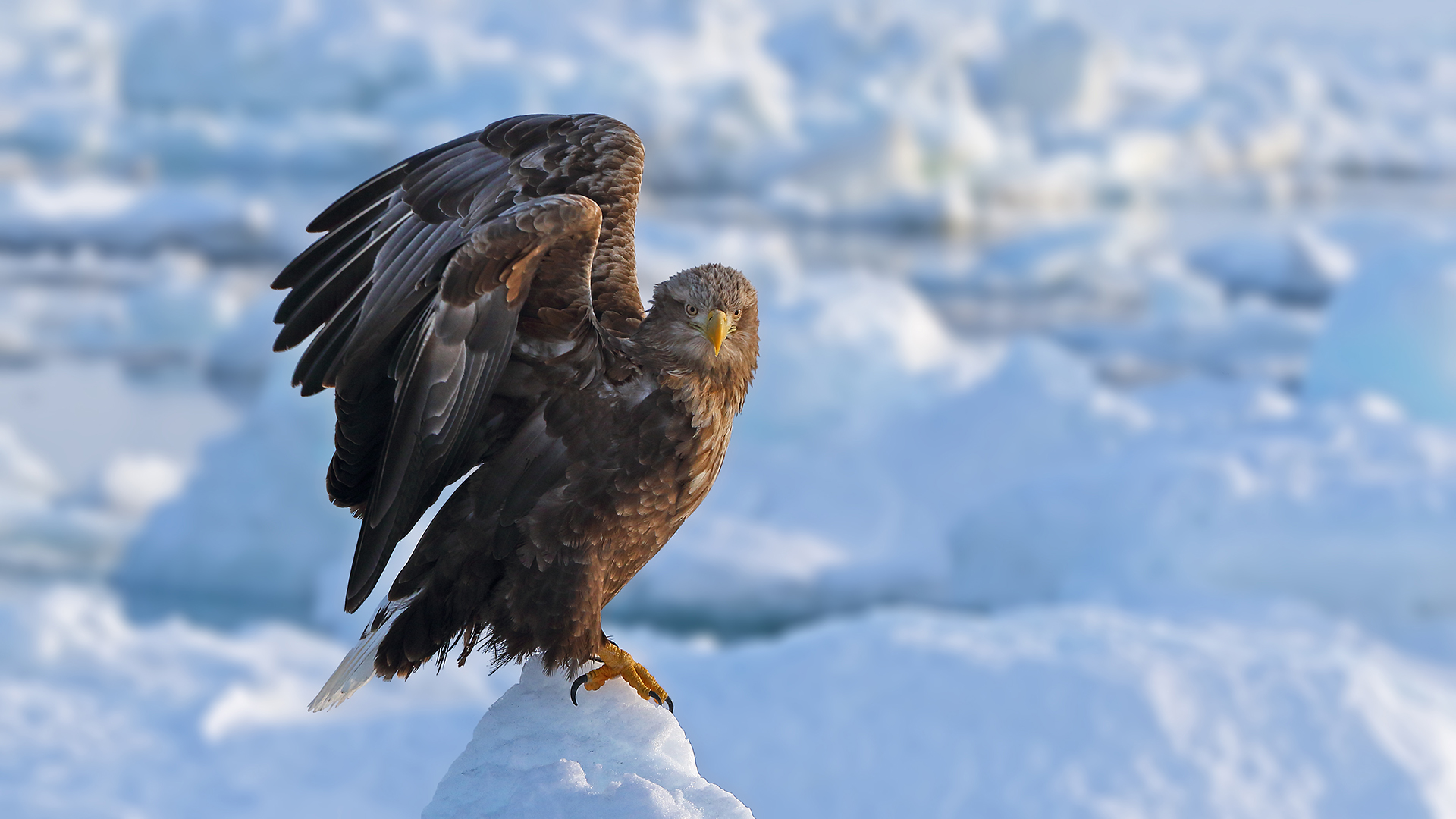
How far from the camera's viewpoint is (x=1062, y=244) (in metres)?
19.4

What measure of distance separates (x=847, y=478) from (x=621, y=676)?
25.8ft

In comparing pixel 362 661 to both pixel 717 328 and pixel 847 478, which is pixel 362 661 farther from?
pixel 847 478

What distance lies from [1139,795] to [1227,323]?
41.3 feet

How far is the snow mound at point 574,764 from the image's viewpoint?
2549 millimetres

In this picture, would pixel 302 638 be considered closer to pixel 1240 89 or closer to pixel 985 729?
pixel 985 729

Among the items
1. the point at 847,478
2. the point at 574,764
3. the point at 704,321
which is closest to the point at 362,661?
the point at 574,764

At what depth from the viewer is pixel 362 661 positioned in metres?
2.75

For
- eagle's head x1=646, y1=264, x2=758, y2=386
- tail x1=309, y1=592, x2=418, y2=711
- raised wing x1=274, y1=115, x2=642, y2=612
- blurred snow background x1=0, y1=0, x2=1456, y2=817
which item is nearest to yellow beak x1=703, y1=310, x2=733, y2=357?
eagle's head x1=646, y1=264, x2=758, y2=386

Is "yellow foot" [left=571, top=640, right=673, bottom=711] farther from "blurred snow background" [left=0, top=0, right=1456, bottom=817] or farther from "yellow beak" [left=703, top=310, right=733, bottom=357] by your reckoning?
"blurred snow background" [left=0, top=0, right=1456, bottom=817]

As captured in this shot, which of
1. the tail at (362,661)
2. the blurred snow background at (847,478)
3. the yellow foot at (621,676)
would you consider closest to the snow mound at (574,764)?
the yellow foot at (621,676)

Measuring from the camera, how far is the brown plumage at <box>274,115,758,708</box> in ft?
7.96

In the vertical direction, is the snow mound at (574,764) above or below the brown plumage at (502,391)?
below

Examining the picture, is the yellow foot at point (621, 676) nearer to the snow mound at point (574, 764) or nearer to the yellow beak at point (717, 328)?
the snow mound at point (574, 764)

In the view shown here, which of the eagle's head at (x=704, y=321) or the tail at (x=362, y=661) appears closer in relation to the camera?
the eagle's head at (x=704, y=321)
